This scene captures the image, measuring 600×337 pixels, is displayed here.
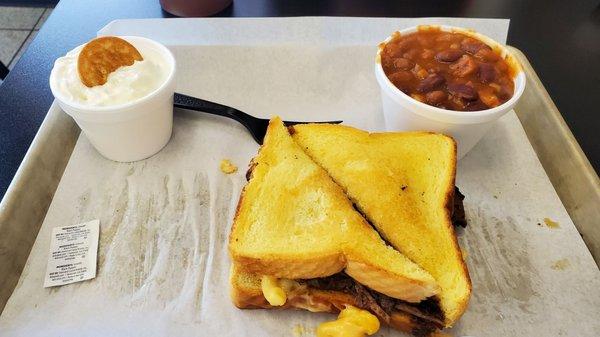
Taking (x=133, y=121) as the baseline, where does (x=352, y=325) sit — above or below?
below

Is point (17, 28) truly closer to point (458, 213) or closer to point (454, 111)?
point (454, 111)

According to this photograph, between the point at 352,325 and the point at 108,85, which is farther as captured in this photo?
the point at 108,85

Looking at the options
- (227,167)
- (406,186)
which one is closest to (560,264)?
(406,186)

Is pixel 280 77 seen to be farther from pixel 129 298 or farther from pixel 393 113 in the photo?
pixel 129 298

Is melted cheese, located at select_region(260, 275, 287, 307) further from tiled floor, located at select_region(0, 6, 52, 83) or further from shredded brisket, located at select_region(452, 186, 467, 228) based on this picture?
tiled floor, located at select_region(0, 6, 52, 83)

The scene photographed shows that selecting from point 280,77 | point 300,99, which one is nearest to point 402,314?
point 300,99

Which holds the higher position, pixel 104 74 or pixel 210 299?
pixel 104 74

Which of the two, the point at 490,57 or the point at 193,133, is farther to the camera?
the point at 193,133
